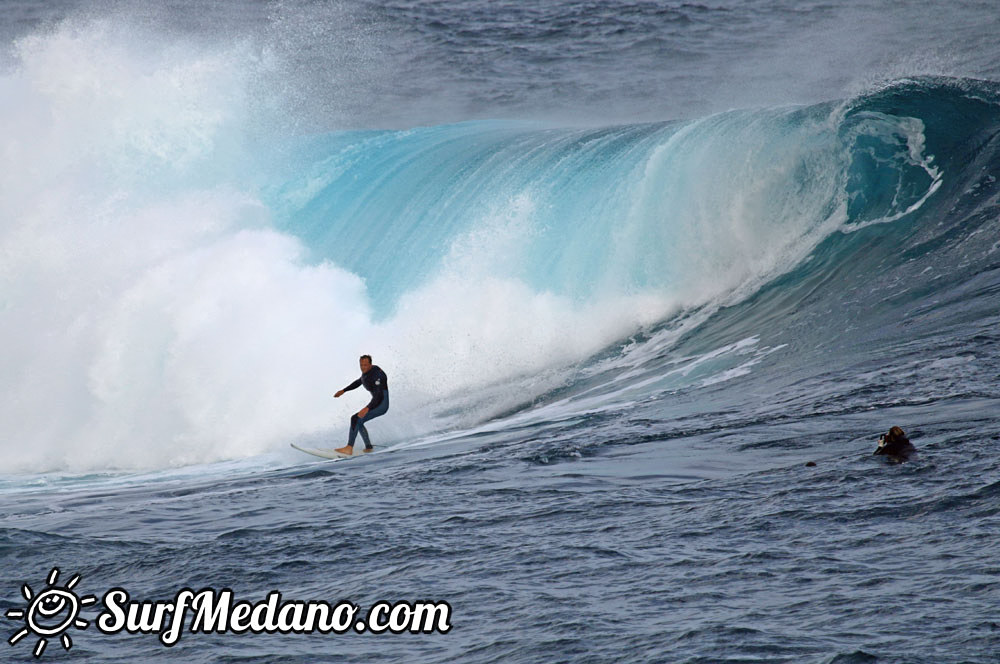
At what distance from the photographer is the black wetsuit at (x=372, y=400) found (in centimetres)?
1109

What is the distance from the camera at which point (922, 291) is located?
451 inches

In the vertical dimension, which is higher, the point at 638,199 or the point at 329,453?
the point at 638,199

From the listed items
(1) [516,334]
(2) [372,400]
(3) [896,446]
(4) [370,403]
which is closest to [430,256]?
(1) [516,334]

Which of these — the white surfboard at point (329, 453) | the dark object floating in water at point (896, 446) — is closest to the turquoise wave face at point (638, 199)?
the white surfboard at point (329, 453)

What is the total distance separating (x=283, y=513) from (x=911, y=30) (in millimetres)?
19771

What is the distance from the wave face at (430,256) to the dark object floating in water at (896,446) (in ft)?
11.3

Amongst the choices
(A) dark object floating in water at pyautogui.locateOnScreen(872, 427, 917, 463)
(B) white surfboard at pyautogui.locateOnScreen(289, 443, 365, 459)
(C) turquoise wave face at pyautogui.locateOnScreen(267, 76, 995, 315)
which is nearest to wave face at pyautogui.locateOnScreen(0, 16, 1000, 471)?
(C) turquoise wave face at pyautogui.locateOnScreen(267, 76, 995, 315)

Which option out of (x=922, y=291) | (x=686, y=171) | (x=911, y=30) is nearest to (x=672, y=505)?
(x=922, y=291)

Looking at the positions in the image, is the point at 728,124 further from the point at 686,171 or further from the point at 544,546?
the point at 544,546

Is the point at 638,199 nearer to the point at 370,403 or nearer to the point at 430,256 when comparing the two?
the point at 430,256

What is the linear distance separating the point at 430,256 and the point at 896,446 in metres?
10.1

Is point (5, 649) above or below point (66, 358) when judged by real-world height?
below

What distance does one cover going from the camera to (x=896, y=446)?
7383 millimetres

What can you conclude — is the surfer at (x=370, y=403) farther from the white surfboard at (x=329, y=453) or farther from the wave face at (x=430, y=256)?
the wave face at (x=430, y=256)
